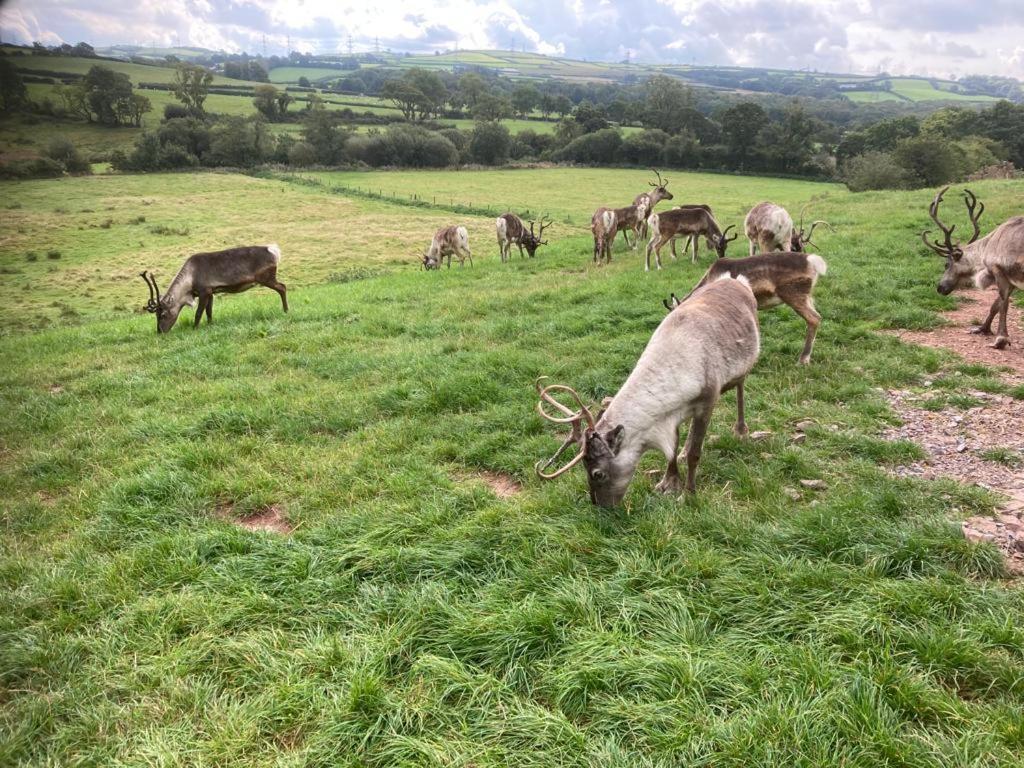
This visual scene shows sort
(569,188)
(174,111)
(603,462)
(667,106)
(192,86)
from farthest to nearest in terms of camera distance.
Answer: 1. (667,106)
2. (569,188)
3. (192,86)
4. (174,111)
5. (603,462)

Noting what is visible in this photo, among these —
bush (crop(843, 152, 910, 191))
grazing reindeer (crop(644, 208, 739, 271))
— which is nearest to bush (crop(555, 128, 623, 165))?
bush (crop(843, 152, 910, 191))

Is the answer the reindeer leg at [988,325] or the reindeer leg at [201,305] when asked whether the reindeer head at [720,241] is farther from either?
the reindeer leg at [201,305]

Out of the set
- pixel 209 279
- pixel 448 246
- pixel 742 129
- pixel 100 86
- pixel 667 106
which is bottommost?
pixel 448 246

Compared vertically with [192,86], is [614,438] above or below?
below

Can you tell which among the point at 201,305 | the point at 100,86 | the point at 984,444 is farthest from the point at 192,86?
the point at 984,444

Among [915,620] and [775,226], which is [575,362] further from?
[775,226]

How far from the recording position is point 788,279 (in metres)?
9.80

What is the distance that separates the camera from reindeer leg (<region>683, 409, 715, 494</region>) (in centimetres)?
621

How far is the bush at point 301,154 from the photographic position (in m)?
70.3

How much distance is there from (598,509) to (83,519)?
545 centimetres

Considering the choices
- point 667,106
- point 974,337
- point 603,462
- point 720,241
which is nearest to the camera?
point 603,462

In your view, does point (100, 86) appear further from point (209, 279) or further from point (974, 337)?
point (974, 337)

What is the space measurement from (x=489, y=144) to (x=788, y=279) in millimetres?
74830

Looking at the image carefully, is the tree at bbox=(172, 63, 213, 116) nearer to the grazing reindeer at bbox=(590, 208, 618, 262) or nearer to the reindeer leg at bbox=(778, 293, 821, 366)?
the grazing reindeer at bbox=(590, 208, 618, 262)
